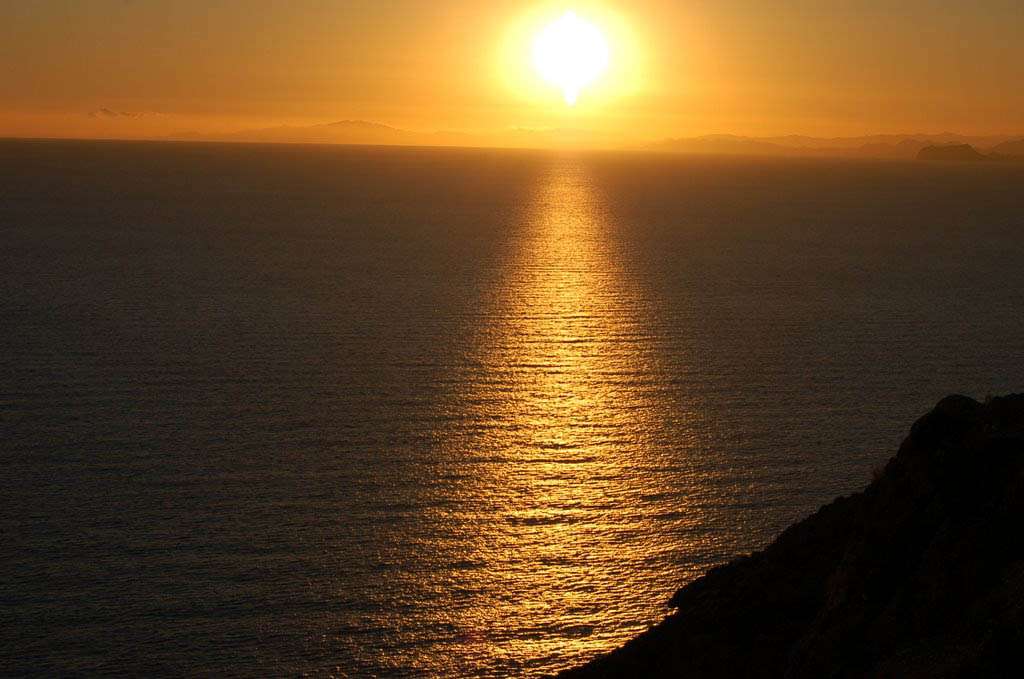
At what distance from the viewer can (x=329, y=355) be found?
50750 mm

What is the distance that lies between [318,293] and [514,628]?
4885 cm

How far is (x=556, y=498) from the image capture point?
3259 centimetres

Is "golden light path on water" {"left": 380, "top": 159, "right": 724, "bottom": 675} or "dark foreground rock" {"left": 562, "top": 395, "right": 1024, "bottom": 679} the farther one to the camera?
"golden light path on water" {"left": 380, "top": 159, "right": 724, "bottom": 675}

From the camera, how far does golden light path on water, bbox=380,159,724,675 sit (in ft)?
81.6

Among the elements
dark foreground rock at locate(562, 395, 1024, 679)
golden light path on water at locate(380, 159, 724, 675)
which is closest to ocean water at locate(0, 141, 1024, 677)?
golden light path on water at locate(380, 159, 724, 675)

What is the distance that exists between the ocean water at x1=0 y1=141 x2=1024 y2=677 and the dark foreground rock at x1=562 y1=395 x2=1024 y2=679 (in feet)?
20.6

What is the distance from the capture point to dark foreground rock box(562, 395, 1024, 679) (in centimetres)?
1118

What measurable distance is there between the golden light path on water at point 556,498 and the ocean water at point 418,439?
4.3 inches

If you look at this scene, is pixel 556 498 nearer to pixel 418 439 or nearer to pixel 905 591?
pixel 418 439

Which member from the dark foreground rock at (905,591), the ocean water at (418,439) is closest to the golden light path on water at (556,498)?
the ocean water at (418,439)

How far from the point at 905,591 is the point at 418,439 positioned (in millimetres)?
26131

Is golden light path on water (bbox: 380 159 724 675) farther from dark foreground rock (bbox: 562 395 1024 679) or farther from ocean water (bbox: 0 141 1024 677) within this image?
dark foreground rock (bbox: 562 395 1024 679)

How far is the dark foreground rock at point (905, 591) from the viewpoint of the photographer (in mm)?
11180

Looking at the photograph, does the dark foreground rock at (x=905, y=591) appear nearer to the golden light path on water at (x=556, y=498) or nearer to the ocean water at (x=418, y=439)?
the golden light path on water at (x=556, y=498)
